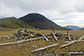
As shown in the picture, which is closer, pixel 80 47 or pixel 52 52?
pixel 52 52

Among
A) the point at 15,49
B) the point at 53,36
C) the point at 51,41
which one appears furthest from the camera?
the point at 53,36

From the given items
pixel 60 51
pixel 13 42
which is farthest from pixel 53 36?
pixel 13 42

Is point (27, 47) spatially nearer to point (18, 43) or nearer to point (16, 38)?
point (18, 43)

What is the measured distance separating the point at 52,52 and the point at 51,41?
5153 millimetres

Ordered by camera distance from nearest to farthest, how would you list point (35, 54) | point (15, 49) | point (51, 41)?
point (35, 54) → point (15, 49) → point (51, 41)

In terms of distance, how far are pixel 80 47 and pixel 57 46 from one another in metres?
4.11

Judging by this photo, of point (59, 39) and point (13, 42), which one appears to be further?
point (59, 39)

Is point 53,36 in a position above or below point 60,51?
above

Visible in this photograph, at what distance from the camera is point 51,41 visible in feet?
91.5

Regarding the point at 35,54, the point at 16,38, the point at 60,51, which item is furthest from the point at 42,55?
the point at 16,38

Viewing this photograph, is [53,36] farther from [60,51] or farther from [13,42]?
[13,42]

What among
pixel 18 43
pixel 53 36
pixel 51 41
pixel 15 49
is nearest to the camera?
pixel 15 49

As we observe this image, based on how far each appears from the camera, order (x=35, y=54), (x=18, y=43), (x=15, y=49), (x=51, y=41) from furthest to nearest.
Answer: (x=51, y=41) < (x=18, y=43) < (x=15, y=49) < (x=35, y=54)

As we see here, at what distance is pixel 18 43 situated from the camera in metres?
25.8
